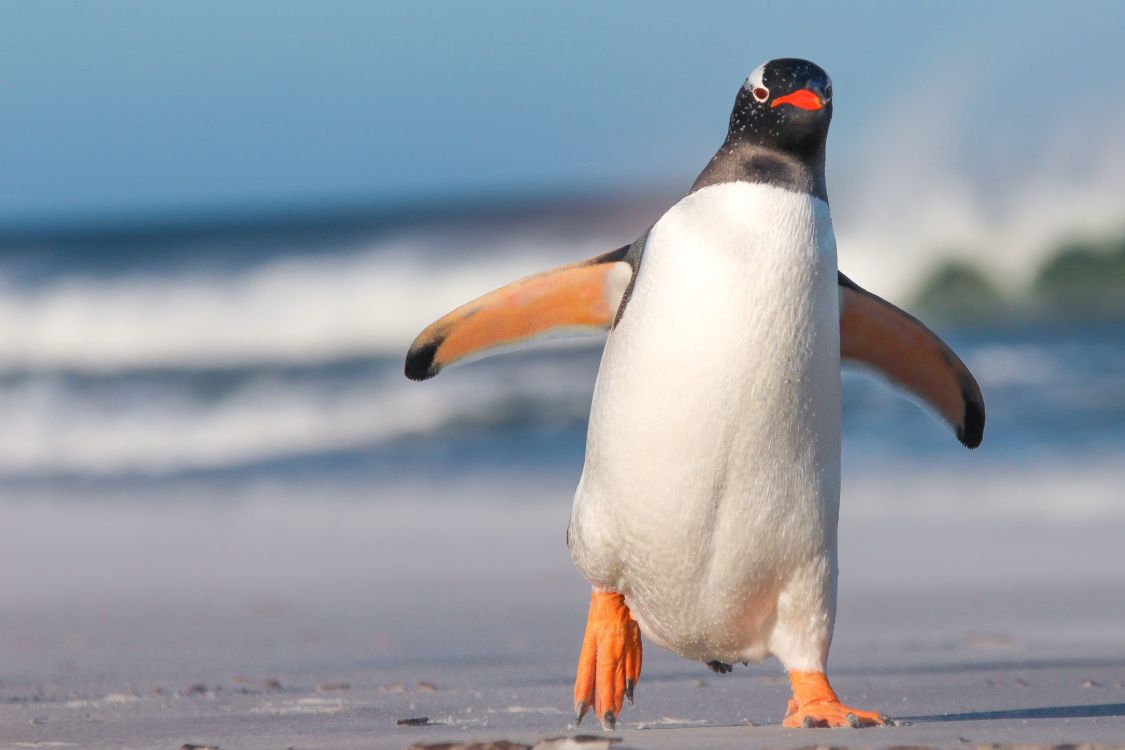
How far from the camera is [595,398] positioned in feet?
12.8

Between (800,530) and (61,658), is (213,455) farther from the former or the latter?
(800,530)

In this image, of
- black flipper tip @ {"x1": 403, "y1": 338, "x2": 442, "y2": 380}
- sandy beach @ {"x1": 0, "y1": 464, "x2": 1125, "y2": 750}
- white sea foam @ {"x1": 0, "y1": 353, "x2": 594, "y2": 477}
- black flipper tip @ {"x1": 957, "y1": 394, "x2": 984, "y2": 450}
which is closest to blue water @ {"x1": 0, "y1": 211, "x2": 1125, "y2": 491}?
white sea foam @ {"x1": 0, "y1": 353, "x2": 594, "y2": 477}

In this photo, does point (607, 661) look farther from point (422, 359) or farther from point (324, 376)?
point (324, 376)

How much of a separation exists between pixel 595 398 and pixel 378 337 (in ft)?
49.8

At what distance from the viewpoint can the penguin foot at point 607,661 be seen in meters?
3.74

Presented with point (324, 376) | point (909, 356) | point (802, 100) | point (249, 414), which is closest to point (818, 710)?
point (909, 356)

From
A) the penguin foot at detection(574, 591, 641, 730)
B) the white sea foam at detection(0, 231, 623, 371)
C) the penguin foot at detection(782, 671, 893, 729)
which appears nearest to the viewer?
the penguin foot at detection(782, 671, 893, 729)

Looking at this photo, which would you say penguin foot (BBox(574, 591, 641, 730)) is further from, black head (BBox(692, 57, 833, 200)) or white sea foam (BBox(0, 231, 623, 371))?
white sea foam (BBox(0, 231, 623, 371))

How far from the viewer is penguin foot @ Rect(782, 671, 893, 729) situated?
3.38 m

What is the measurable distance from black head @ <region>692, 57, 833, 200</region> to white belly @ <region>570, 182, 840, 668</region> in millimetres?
55

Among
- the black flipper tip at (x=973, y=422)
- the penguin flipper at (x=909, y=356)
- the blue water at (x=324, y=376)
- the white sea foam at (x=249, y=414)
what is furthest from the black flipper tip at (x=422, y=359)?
the white sea foam at (x=249, y=414)

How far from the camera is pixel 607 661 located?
12.4ft

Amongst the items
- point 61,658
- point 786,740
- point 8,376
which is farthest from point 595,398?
point 8,376

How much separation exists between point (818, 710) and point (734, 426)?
62 cm
